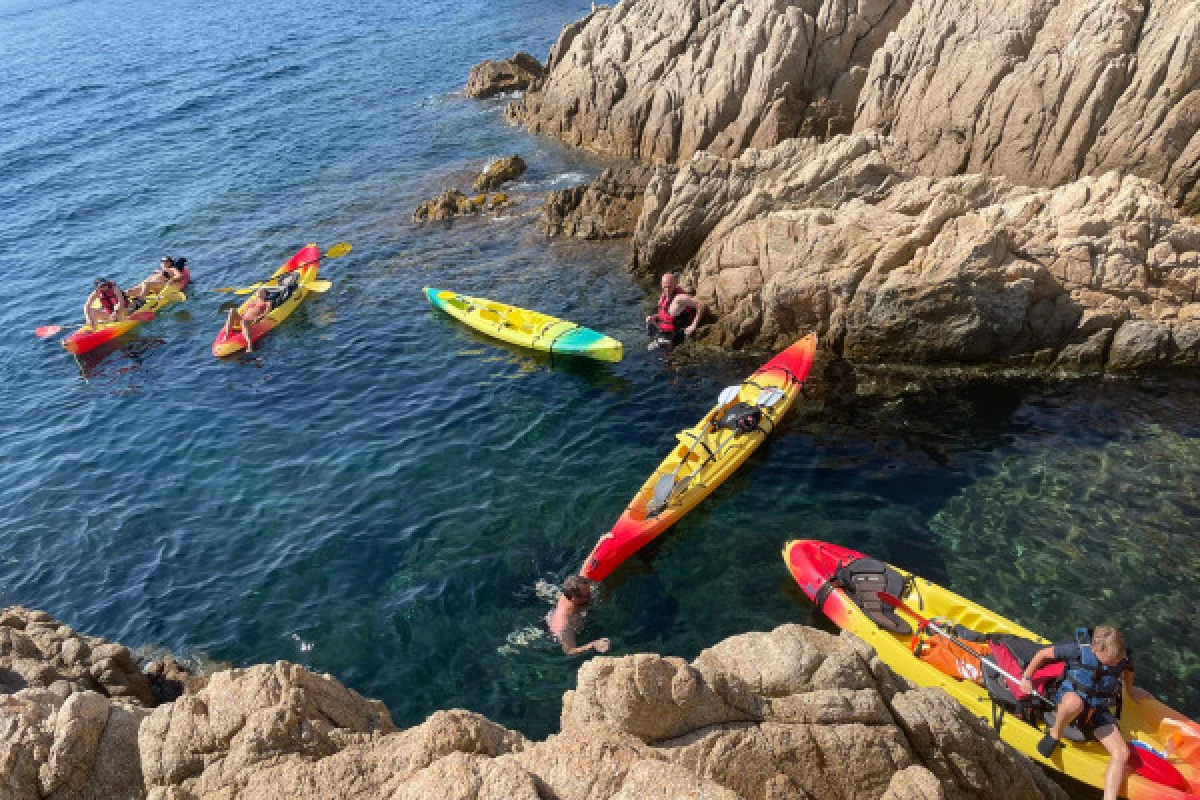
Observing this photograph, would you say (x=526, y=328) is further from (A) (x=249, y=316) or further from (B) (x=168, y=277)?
(B) (x=168, y=277)

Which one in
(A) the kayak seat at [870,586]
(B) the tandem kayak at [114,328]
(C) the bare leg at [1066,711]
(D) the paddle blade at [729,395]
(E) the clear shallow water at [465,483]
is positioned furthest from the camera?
(B) the tandem kayak at [114,328]

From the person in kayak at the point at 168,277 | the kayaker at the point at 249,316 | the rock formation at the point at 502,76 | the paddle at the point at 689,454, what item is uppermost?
the rock formation at the point at 502,76

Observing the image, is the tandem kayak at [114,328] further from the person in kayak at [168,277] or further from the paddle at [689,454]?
the paddle at [689,454]

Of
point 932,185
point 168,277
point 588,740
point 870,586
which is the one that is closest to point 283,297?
point 168,277

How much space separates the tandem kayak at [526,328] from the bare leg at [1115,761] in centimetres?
1238

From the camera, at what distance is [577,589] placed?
1284 cm

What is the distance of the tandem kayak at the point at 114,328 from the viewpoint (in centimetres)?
2427

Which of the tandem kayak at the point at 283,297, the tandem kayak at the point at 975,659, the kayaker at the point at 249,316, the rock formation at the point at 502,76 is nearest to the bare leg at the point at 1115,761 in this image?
the tandem kayak at the point at 975,659

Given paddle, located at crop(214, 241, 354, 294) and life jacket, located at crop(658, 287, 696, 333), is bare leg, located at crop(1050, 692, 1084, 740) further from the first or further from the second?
paddle, located at crop(214, 241, 354, 294)

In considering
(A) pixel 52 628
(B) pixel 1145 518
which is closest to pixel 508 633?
(A) pixel 52 628

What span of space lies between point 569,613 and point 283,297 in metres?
16.2

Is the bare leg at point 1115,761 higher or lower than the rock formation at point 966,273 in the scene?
lower

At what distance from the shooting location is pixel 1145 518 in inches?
533

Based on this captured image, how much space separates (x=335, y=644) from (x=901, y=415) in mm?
11633
